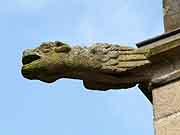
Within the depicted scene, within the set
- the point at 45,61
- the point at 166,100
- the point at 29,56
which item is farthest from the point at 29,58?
the point at 166,100

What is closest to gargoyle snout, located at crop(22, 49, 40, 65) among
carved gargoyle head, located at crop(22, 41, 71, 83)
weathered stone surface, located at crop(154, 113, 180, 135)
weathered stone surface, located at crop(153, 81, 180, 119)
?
carved gargoyle head, located at crop(22, 41, 71, 83)

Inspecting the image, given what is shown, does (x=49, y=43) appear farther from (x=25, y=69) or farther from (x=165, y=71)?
(x=165, y=71)

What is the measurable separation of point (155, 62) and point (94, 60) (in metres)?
0.48

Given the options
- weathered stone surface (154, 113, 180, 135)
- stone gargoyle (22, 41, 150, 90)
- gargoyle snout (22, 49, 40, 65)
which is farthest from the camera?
gargoyle snout (22, 49, 40, 65)

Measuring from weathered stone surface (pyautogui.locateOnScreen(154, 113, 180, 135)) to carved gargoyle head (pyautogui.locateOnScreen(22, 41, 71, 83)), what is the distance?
0.95m

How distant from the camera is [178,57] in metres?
7.09

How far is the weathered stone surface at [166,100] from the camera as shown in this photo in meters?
6.85

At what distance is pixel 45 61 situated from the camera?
286 inches

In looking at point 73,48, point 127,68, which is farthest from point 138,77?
point 73,48

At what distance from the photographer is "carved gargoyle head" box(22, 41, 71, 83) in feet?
23.8

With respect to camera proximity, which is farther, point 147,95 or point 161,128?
point 147,95

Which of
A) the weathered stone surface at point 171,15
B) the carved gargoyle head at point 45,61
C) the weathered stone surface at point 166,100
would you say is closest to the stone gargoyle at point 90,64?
the carved gargoyle head at point 45,61

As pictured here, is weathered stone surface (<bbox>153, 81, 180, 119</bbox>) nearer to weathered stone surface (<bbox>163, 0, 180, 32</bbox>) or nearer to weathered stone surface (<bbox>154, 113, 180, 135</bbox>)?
weathered stone surface (<bbox>154, 113, 180, 135</bbox>)

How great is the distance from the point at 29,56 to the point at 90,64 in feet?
1.63
